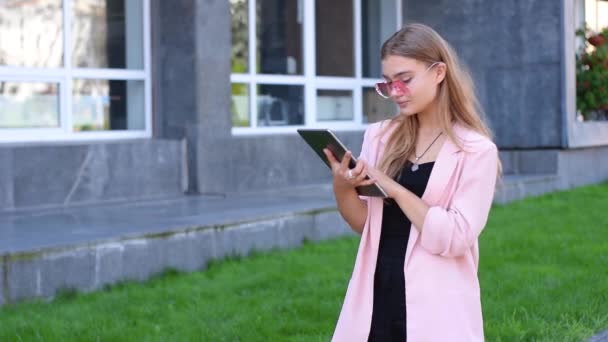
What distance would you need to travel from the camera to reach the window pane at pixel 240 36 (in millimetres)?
11141

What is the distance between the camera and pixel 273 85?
38.6ft

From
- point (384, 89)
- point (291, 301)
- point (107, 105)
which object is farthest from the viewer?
point (107, 105)

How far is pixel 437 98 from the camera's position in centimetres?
298

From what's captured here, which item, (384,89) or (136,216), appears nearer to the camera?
(384,89)

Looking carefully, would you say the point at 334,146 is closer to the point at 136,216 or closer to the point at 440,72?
the point at 440,72

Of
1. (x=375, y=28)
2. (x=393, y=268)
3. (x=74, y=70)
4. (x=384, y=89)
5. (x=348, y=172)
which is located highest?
(x=375, y=28)

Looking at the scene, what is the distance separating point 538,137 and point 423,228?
1136 centimetres

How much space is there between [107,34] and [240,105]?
6.31 feet

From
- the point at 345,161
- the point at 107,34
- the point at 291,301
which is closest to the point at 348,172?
the point at 345,161

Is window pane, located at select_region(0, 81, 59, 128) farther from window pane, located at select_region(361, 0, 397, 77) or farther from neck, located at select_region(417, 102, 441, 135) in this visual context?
neck, located at select_region(417, 102, 441, 135)

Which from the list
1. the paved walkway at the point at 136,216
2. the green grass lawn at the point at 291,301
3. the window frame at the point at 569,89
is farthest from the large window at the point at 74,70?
the window frame at the point at 569,89

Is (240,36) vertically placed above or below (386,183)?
above

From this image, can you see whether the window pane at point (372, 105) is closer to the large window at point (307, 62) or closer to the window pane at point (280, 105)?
the large window at point (307, 62)

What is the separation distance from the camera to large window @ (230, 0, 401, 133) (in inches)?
446
